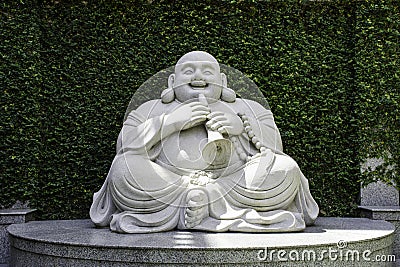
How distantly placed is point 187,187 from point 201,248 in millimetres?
821

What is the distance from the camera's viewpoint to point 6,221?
514 cm

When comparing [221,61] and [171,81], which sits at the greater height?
[221,61]

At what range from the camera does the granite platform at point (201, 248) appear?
3432 millimetres

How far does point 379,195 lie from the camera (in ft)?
19.3

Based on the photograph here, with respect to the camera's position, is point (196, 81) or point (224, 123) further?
point (196, 81)

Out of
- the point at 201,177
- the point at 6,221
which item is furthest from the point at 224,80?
the point at 6,221

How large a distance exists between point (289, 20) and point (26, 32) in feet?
9.78

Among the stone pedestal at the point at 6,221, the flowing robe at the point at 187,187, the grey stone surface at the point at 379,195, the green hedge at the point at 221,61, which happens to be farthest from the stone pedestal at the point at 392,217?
the stone pedestal at the point at 6,221

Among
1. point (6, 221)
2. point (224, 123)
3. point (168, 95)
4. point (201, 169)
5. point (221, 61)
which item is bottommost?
point (6, 221)

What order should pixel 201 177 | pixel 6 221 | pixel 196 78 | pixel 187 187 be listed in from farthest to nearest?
pixel 6 221 < pixel 196 78 < pixel 201 177 < pixel 187 187

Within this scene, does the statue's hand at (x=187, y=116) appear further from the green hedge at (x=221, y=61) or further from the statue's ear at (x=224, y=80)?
the green hedge at (x=221, y=61)

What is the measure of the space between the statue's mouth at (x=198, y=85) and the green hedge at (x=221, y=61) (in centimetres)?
151

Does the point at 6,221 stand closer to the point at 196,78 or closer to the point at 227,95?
the point at 196,78

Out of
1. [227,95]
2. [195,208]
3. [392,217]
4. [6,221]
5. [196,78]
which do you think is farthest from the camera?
[392,217]
